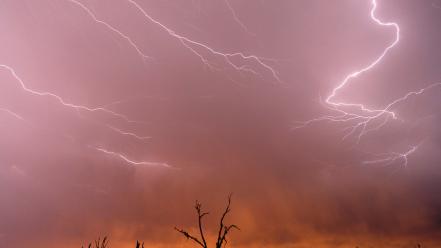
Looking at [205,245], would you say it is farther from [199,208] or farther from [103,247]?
[103,247]

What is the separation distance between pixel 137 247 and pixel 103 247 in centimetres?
707

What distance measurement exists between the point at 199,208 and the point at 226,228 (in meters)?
1.50

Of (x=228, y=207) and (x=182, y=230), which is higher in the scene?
(x=228, y=207)

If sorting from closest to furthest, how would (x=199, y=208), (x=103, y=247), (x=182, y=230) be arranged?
(x=182, y=230), (x=199, y=208), (x=103, y=247)

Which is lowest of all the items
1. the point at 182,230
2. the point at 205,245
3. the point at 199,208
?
the point at 205,245

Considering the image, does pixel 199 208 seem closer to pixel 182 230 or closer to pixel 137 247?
pixel 182 230

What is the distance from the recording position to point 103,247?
16.7 m

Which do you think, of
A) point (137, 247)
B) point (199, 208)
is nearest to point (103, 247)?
point (137, 247)

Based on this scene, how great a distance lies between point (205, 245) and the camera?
726 cm

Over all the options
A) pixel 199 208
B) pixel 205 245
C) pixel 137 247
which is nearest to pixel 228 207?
pixel 199 208

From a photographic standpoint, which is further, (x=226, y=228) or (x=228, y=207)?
(x=228, y=207)

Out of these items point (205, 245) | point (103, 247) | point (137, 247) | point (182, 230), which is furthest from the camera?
point (103, 247)

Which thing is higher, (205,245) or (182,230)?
(182,230)

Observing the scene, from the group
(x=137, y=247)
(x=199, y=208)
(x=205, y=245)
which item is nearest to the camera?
(x=205, y=245)
